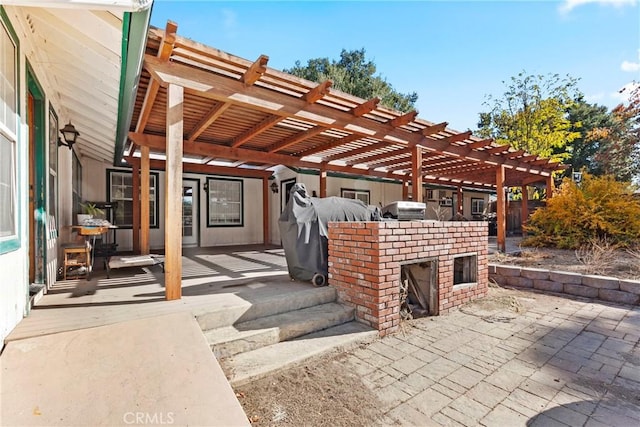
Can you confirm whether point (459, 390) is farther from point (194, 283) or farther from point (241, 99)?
point (241, 99)

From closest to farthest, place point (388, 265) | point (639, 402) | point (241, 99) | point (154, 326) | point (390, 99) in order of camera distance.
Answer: point (639, 402) < point (154, 326) < point (388, 265) < point (241, 99) < point (390, 99)

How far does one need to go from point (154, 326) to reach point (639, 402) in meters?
3.50

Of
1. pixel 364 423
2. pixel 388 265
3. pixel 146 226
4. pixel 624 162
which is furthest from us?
pixel 624 162

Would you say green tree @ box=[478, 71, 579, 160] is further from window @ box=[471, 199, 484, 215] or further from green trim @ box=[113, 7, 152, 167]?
green trim @ box=[113, 7, 152, 167]

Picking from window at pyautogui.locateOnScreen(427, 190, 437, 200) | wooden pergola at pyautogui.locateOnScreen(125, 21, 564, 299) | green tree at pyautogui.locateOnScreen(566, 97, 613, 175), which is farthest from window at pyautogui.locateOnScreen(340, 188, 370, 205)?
green tree at pyautogui.locateOnScreen(566, 97, 613, 175)

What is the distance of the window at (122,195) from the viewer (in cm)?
741

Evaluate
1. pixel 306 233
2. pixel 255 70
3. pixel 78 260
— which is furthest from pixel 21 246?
pixel 306 233

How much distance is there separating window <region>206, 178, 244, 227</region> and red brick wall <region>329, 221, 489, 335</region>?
5954mm

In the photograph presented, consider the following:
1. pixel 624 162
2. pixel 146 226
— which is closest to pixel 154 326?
pixel 146 226

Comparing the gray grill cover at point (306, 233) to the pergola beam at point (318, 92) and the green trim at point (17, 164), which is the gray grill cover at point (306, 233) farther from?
the green trim at point (17, 164)

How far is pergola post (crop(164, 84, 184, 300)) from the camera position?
117 inches

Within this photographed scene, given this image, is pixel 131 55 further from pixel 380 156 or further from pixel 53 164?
pixel 380 156

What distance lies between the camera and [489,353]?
2.70m

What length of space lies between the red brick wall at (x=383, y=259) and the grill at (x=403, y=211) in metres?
0.53
